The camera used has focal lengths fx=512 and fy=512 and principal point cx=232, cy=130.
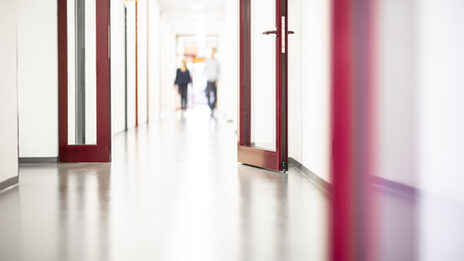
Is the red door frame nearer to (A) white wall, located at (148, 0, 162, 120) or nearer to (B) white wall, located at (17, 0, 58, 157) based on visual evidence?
(B) white wall, located at (17, 0, 58, 157)

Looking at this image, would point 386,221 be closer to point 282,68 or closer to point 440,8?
point 440,8

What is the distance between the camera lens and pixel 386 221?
2.63 metres

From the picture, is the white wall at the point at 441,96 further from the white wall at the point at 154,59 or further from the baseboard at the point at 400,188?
the white wall at the point at 154,59

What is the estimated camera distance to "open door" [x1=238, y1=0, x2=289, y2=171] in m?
4.20

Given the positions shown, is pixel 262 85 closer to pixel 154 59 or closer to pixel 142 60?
pixel 142 60

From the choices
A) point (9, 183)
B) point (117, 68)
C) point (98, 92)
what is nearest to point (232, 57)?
point (117, 68)

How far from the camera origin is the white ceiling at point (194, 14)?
14.2 m

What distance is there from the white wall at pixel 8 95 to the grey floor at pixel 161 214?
0.19 metres

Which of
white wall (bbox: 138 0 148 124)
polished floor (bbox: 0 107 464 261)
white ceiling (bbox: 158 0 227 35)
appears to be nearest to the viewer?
polished floor (bbox: 0 107 464 261)

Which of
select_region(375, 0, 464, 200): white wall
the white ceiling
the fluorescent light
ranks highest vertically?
the white ceiling

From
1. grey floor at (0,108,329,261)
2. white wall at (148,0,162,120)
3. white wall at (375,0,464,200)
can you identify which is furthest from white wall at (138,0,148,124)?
white wall at (375,0,464,200)

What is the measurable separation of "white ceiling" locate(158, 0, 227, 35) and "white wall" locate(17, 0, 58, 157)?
9233mm

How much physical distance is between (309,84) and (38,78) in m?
2.56

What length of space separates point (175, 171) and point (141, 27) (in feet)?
25.3
